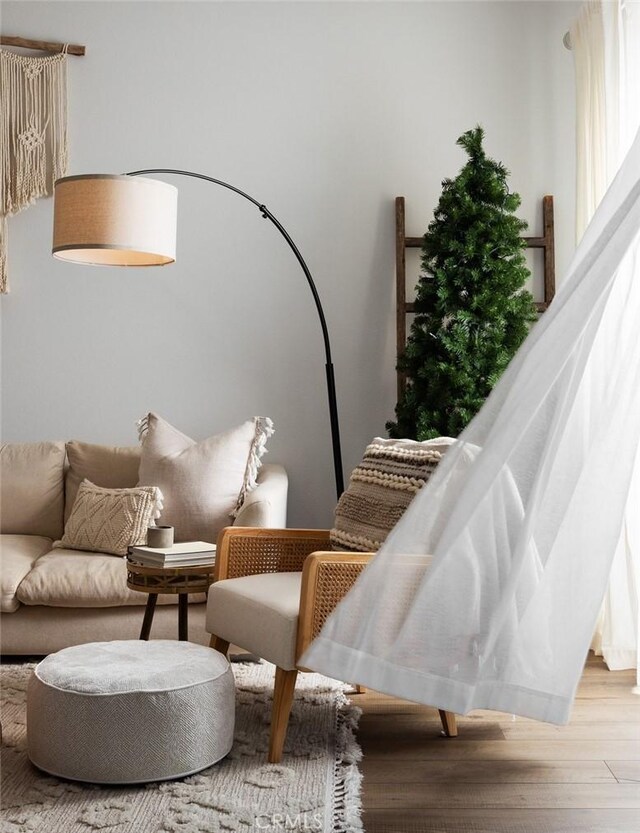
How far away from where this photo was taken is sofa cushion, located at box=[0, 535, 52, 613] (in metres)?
3.18

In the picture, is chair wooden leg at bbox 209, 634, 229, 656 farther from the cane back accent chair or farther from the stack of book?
the stack of book

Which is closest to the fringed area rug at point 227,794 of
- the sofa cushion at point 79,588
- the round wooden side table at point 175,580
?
the round wooden side table at point 175,580

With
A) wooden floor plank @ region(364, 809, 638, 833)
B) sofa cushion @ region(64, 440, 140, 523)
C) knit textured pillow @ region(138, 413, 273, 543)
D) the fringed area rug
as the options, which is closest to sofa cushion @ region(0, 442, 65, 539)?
sofa cushion @ region(64, 440, 140, 523)

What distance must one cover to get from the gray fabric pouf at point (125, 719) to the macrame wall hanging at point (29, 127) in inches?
95.7

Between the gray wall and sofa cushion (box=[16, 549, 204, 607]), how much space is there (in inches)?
41.8

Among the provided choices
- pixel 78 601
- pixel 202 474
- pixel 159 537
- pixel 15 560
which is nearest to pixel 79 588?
pixel 78 601

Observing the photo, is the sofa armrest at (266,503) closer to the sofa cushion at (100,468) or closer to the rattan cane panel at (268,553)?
the rattan cane panel at (268,553)

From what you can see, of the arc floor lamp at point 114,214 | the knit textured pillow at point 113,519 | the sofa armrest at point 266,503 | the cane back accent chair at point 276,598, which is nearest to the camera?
the cane back accent chair at point 276,598

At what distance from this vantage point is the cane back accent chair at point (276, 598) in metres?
2.43

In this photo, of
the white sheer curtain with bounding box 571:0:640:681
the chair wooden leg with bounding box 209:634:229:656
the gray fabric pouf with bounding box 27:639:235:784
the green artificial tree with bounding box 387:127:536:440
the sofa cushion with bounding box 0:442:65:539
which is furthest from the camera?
the sofa cushion with bounding box 0:442:65:539

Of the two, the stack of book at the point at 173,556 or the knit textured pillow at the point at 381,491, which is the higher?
the knit textured pillow at the point at 381,491

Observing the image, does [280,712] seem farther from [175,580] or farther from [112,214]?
[112,214]

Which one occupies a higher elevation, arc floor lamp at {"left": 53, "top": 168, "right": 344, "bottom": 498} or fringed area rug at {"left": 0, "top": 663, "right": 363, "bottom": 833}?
arc floor lamp at {"left": 53, "top": 168, "right": 344, "bottom": 498}

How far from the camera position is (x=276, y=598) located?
2.55 metres
